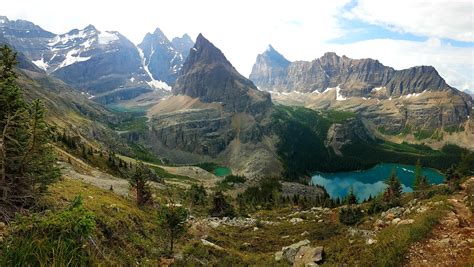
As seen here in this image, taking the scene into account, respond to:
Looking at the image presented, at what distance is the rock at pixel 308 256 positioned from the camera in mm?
20688

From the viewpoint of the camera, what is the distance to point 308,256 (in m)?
21.6

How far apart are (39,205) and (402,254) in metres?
18.3

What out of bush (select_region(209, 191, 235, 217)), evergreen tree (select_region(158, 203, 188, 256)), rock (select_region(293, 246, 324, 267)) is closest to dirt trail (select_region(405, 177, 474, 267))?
rock (select_region(293, 246, 324, 267))

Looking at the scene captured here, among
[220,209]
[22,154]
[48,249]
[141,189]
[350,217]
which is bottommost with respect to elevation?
[220,209]

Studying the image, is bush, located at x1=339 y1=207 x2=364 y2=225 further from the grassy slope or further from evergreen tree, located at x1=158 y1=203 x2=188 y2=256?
the grassy slope

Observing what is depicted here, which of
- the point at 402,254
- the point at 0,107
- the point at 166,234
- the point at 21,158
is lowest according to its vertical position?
the point at 166,234

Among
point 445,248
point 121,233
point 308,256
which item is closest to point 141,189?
point 121,233

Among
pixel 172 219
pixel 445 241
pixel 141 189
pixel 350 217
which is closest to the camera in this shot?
pixel 445 241

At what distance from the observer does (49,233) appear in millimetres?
7902

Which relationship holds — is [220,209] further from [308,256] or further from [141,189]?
[308,256]

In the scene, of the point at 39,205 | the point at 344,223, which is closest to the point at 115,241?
the point at 39,205

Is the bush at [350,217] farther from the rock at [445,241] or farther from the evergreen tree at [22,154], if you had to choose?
the evergreen tree at [22,154]

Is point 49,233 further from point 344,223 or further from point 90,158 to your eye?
point 90,158

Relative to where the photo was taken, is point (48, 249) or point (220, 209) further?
point (220, 209)
